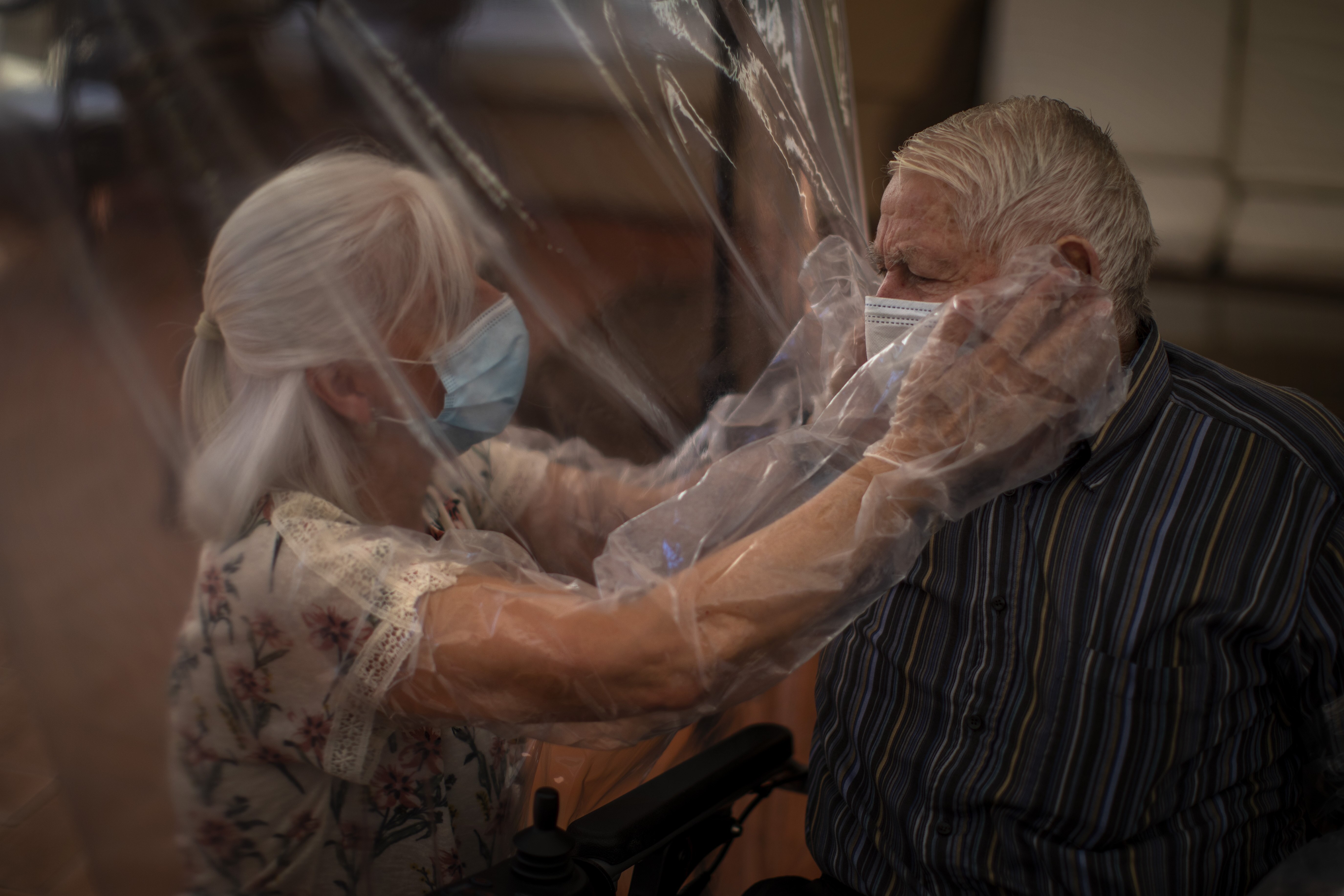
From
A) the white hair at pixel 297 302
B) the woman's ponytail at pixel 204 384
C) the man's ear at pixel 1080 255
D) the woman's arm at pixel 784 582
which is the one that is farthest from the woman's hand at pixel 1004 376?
the woman's ponytail at pixel 204 384

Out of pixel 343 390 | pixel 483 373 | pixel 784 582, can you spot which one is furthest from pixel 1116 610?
pixel 343 390

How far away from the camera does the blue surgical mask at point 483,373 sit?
767 mm

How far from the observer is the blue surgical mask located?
0.77 meters

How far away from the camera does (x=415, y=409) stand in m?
0.76

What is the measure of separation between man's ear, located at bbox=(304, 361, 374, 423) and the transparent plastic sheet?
0.02 m

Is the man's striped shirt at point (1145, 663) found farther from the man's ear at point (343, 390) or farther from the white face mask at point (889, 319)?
the man's ear at point (343, 390)

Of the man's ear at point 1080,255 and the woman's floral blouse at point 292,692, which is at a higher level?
the man's ear at point 1080,255

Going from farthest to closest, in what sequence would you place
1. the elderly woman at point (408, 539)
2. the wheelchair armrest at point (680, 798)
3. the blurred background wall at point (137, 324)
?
the wheelchair armrest at point (680, 798)
the elderly woman at point (408, 539)
the blurred background wall at point (137, 324)

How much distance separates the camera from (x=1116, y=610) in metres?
0.93

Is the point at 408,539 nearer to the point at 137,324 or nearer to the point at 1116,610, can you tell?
the point at 137,324

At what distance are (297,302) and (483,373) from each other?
166 millimetres

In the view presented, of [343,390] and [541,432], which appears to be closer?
[343,390]

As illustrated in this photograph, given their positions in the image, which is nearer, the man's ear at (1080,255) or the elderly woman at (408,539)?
the elderly woman at (408,539)

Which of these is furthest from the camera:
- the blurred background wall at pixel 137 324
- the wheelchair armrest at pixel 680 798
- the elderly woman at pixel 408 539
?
the wheelchair armrest at pixel 680 798
